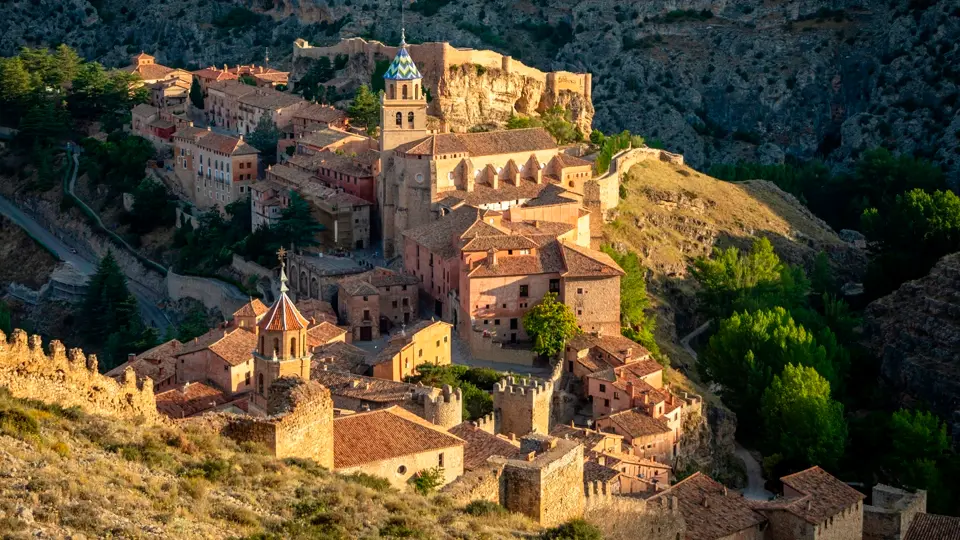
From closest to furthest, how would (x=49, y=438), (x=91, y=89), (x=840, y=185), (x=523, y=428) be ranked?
(x=49, y=438) → (x=523, y=428) → (x=91, y=89) → (x=840, y=185)

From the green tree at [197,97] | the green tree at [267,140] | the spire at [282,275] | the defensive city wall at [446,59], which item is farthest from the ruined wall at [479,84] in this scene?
the spire at [282,275]

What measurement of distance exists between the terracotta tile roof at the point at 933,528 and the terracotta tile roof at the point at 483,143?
85.0 feet

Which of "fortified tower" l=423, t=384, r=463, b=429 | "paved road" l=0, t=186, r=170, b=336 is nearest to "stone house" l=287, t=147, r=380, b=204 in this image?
"paved road" l=0, t=186, r=170, b=336

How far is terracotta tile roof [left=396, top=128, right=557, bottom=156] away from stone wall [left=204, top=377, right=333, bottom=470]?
116ft

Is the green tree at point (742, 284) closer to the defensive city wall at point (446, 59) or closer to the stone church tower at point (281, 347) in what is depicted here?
the defensive city wall at point (446, 59)

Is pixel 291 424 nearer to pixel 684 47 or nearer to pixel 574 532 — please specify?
pixel 574 532

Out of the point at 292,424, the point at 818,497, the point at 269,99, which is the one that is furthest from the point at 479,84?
the point at 292,424

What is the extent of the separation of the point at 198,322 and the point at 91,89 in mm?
28741

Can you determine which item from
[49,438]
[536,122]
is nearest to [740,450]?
[536,122]

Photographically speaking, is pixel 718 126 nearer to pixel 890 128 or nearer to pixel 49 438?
pixel 890 128

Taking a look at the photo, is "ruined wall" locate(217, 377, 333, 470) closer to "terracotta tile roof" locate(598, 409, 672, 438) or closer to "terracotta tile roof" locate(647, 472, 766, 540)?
"terracotta tile roof" locate(647, 472, 766, 540)

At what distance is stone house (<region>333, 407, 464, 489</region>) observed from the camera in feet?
123

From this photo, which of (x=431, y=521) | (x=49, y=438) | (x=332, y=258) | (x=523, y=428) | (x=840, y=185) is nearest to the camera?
(x=49, y=438)

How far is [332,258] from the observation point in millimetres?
70312
